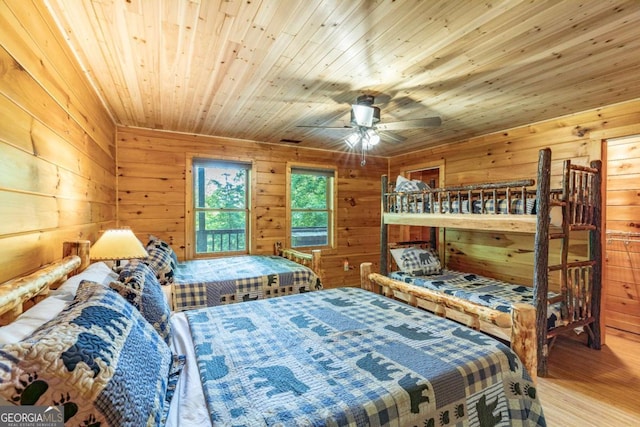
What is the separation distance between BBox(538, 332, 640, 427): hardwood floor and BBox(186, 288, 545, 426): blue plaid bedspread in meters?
1.02

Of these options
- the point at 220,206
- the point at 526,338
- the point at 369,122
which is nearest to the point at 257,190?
the point at 220,206

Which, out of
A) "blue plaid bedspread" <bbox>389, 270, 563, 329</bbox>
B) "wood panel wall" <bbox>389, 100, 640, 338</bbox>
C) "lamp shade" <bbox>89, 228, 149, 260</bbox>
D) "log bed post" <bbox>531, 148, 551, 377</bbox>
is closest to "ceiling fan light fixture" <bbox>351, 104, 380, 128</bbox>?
"log bed post" <bbox>531, 148, 551, 377</bbox>

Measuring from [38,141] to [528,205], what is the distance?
3417mm

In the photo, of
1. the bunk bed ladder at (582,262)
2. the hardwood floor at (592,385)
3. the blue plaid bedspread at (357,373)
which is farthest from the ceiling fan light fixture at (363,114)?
the hardwood floor at (592,385)

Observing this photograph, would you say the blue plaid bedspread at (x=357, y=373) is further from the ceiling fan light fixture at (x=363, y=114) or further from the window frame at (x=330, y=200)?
the window frame at (x=330, y=200)

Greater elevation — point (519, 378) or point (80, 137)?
point (80, 137)

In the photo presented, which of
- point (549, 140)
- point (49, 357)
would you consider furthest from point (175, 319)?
point (549, 140)

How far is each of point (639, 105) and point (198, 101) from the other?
400 centimetres

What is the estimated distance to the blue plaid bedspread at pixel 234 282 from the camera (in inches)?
105

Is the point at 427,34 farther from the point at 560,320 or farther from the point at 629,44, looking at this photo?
the point at 560,320

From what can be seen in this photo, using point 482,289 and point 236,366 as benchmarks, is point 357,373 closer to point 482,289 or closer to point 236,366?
point 236,366

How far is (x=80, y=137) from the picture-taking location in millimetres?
2145

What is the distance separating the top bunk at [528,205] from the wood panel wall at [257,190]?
5.48 feet

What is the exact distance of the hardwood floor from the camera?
6.16 feet
